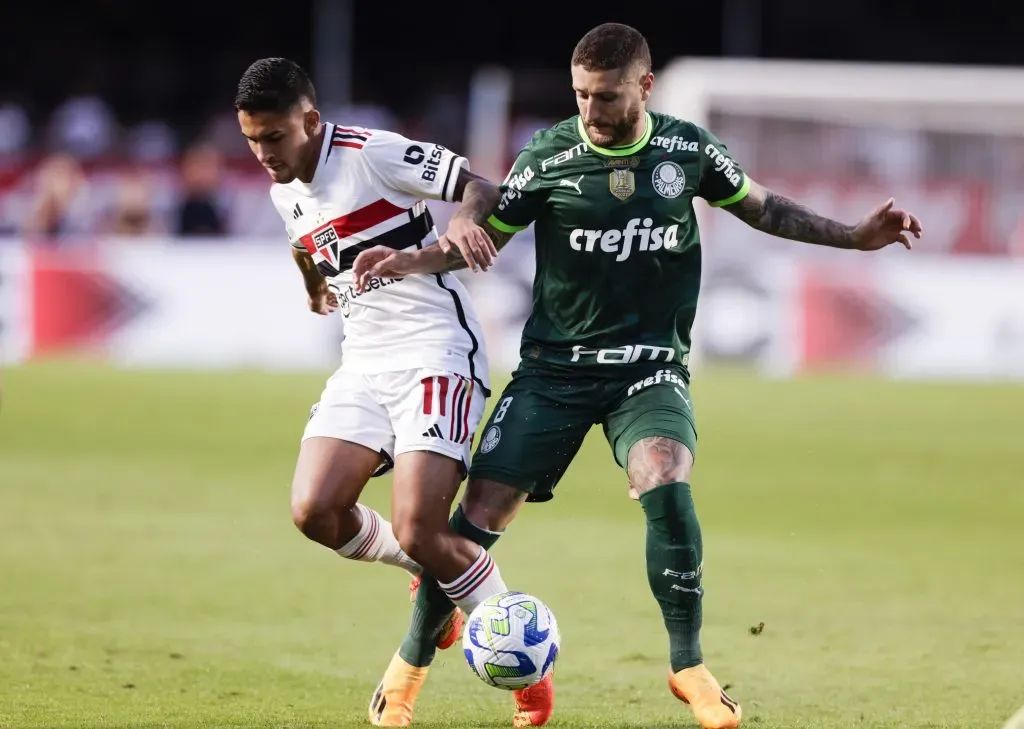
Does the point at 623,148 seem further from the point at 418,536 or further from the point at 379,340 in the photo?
the point at 418,536

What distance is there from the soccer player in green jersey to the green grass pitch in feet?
2.77

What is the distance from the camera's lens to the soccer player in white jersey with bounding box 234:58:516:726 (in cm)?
558

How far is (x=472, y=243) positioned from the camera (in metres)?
5.41

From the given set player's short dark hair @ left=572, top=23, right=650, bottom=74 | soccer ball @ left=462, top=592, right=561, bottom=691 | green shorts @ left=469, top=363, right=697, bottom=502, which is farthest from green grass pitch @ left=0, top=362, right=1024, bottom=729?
player's short dark hair @ left=572, top=23, right=650, bottom=74

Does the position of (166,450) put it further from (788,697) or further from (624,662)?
(788,697)

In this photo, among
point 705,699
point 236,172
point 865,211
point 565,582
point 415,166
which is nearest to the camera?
point 705,699

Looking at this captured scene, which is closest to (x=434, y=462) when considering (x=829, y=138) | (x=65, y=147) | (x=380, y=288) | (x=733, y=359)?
(x=380, y=288)

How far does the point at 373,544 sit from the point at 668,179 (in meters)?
1.78

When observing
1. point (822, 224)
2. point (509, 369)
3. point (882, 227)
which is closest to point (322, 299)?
point (822, 224)

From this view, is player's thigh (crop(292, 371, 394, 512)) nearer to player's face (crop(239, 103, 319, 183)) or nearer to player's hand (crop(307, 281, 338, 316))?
player's hand (crop(307, 281, 338, 316))

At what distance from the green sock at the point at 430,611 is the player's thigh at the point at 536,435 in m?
0.18

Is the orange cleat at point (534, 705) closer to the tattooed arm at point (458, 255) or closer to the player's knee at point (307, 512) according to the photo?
the player's knee at point (307, 512)

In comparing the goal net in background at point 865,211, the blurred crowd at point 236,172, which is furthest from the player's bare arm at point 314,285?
the blurred crowd at point 236,172

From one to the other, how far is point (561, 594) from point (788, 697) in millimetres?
2170
